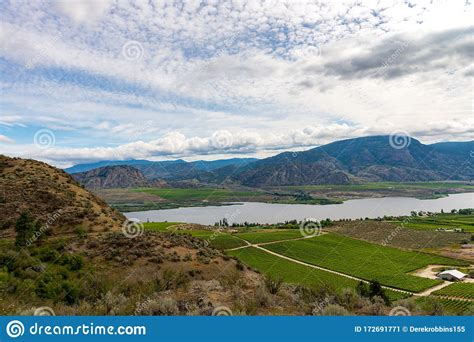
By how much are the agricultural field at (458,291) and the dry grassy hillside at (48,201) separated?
43.7 metres

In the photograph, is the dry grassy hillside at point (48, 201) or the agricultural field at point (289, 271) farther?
the agricultural field at point (289, 271)

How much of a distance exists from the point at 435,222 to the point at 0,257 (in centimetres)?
13399

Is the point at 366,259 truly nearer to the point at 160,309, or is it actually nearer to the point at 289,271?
the point at 289,271

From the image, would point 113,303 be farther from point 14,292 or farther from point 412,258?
point 412,258

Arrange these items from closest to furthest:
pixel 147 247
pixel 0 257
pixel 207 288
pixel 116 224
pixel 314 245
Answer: pixel 207 288, pixel 0 257, pixel 147 247, pixel 116 224, pixel 314 245

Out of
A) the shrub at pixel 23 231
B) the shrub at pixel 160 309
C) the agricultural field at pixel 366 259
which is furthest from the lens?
the agricultural field at pixel 366 259

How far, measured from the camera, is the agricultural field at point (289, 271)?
4788cm

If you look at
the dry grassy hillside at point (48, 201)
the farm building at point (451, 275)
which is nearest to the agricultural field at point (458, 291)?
the farm building at point (451, 275)

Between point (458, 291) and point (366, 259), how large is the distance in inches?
832

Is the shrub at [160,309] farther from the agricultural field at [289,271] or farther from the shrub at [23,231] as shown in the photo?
the agricultural field at [289,271]

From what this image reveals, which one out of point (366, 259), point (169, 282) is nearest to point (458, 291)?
point (366, 259)

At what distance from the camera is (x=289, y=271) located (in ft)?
176

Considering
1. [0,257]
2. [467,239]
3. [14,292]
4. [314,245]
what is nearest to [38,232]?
[0,257]

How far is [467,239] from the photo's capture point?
88062 millimetres
